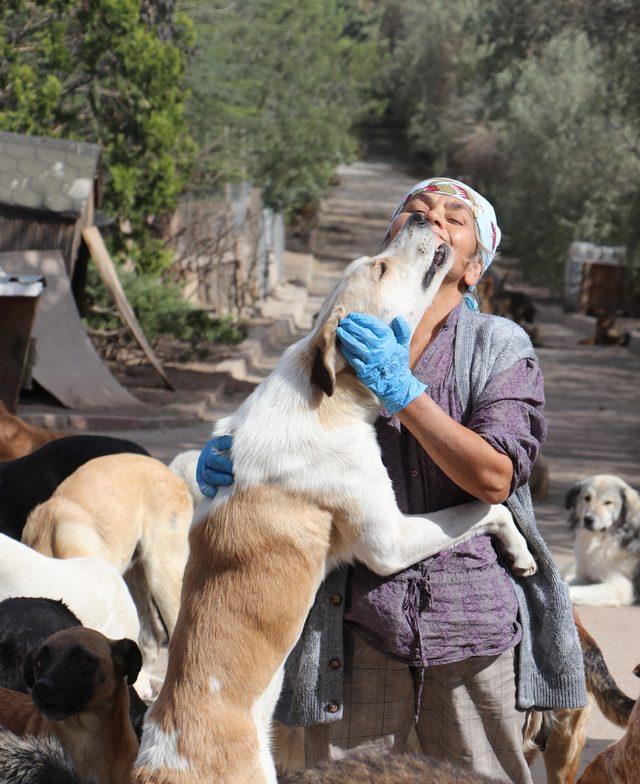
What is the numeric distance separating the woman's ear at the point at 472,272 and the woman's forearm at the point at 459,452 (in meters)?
0.53

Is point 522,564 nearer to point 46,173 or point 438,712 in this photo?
point 438,712

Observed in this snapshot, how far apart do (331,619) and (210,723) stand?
44 centimetres

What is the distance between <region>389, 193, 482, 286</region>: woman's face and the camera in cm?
300

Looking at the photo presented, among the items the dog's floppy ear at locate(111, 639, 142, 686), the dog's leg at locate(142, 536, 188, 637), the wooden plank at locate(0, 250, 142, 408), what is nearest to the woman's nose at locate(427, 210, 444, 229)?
the dog's floppy ear at locate(111, 639, 142, 686)

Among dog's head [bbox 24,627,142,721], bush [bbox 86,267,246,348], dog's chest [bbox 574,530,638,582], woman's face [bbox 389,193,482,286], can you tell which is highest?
woman's face [bbox 389,193,482,286]

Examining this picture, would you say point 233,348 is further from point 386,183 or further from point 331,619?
point 386,183

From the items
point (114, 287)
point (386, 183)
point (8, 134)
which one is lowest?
point (386, 183)

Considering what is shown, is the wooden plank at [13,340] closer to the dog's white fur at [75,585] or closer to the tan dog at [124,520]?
the tan dog at [124,520]

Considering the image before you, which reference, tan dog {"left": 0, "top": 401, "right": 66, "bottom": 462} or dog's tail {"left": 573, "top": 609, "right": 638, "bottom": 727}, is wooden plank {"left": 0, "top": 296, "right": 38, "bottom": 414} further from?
dog's tail {"left": 573, "top": 609, "right": 638, "bottom": 727}

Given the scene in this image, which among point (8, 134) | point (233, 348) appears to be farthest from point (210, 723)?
point (233, 348)

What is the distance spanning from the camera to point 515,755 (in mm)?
2906

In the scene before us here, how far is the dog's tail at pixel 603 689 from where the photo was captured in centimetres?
445

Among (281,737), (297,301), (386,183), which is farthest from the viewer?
(386,183)

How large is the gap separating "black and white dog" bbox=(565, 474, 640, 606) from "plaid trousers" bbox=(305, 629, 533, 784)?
536 centimetres
